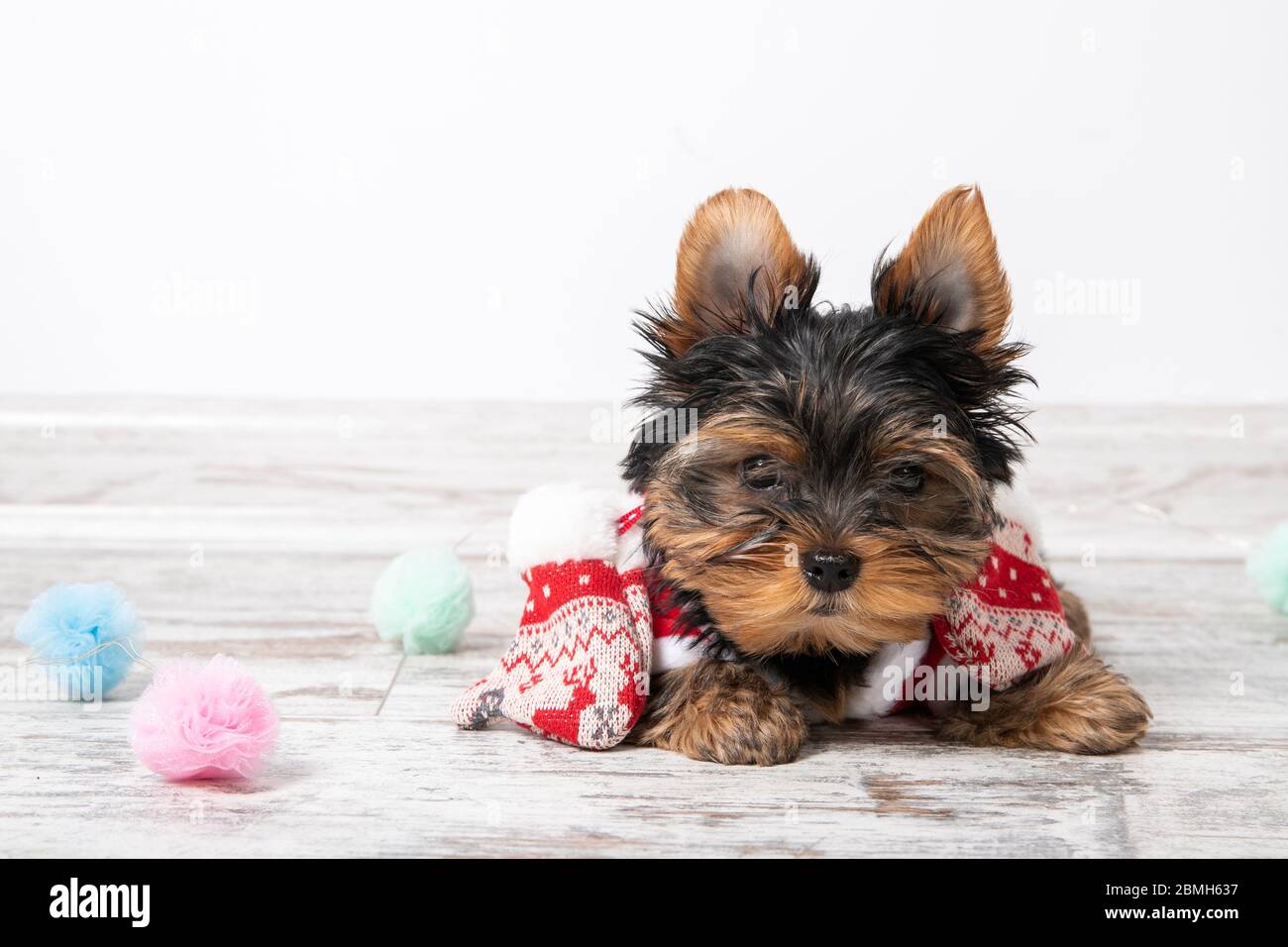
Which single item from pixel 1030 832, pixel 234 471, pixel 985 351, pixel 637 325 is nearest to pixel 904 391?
pixel 985 351

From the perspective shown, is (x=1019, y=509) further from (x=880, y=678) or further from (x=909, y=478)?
(x=909, y=478)

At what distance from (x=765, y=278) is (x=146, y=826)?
1321 mm

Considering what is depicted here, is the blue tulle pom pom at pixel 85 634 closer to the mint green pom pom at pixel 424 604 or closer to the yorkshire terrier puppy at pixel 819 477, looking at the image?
the mint green pom pom at pixel 424 604

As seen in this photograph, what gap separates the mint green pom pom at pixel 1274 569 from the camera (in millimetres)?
3746

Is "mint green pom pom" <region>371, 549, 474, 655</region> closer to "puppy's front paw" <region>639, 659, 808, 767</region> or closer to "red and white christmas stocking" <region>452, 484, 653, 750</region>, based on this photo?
"red and white christmas stocking" <region>452, 484, 653, 750</region>

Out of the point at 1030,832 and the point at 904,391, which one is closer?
the point at 1030,832

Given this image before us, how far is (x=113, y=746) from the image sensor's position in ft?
8.40

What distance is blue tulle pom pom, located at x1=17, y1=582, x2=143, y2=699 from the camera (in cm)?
285

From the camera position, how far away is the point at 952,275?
249cm

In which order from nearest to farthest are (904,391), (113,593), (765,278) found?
(904,391)
(765,278)
(113,593)

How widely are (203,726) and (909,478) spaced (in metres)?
1.19

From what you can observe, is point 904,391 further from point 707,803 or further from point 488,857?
point 488,857

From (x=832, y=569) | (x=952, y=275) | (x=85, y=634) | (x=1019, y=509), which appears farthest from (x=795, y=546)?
(x=85, y=634)
